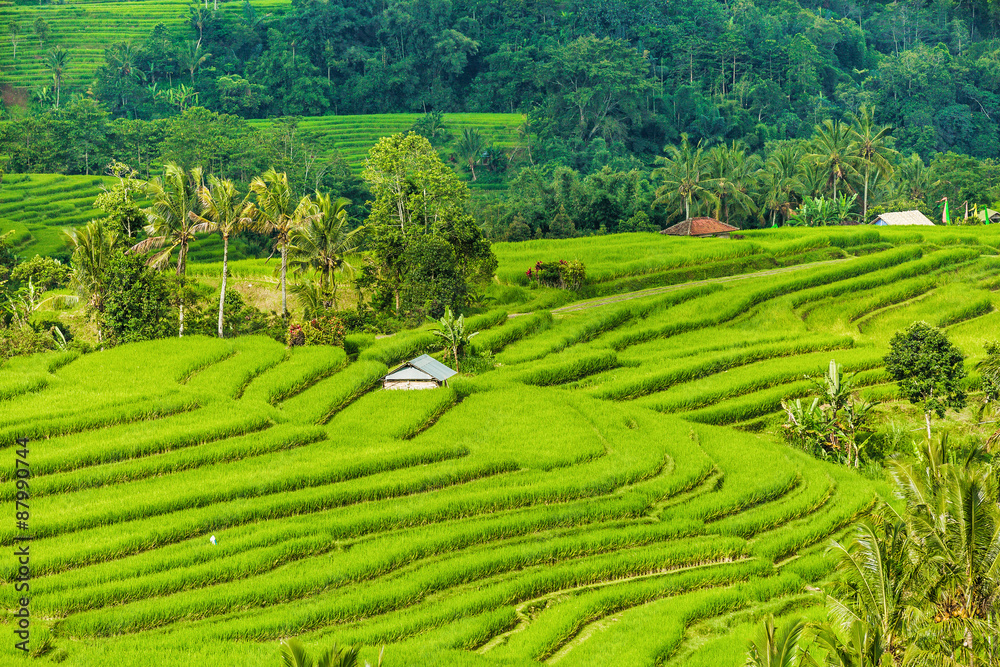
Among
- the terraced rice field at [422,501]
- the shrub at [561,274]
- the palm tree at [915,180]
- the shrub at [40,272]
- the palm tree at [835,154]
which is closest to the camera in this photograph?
the terraced rice field at [422,501]

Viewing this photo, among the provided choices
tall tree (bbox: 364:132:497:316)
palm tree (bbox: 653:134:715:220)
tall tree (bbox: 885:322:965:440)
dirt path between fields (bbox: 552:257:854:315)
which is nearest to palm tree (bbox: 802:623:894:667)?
tall tree (bbox: 885:322:965:440)

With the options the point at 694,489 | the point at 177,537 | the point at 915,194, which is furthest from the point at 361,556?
the point at 915,194

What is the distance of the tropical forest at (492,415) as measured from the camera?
56.4 ft

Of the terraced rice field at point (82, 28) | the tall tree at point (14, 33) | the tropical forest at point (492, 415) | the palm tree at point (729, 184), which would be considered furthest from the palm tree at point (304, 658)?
the tall tree at point (14, 33)

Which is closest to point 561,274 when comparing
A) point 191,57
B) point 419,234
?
point 419,234

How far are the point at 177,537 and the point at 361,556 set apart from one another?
3.73m

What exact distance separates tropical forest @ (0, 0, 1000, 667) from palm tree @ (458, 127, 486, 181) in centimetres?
1135

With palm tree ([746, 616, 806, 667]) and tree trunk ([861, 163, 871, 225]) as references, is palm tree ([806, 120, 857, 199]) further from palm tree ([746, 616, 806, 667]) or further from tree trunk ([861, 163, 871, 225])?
palm tree ([746, 616, 806, 667])

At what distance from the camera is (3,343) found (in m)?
30.8

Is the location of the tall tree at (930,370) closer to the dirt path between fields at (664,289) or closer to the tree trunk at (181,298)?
the dirt path between fields at (664,289)

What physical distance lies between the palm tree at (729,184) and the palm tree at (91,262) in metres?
37.5

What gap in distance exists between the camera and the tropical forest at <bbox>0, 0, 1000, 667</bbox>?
17188 mm

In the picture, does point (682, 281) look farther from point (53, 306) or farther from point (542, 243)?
point (53, 306)

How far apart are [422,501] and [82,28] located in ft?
295
